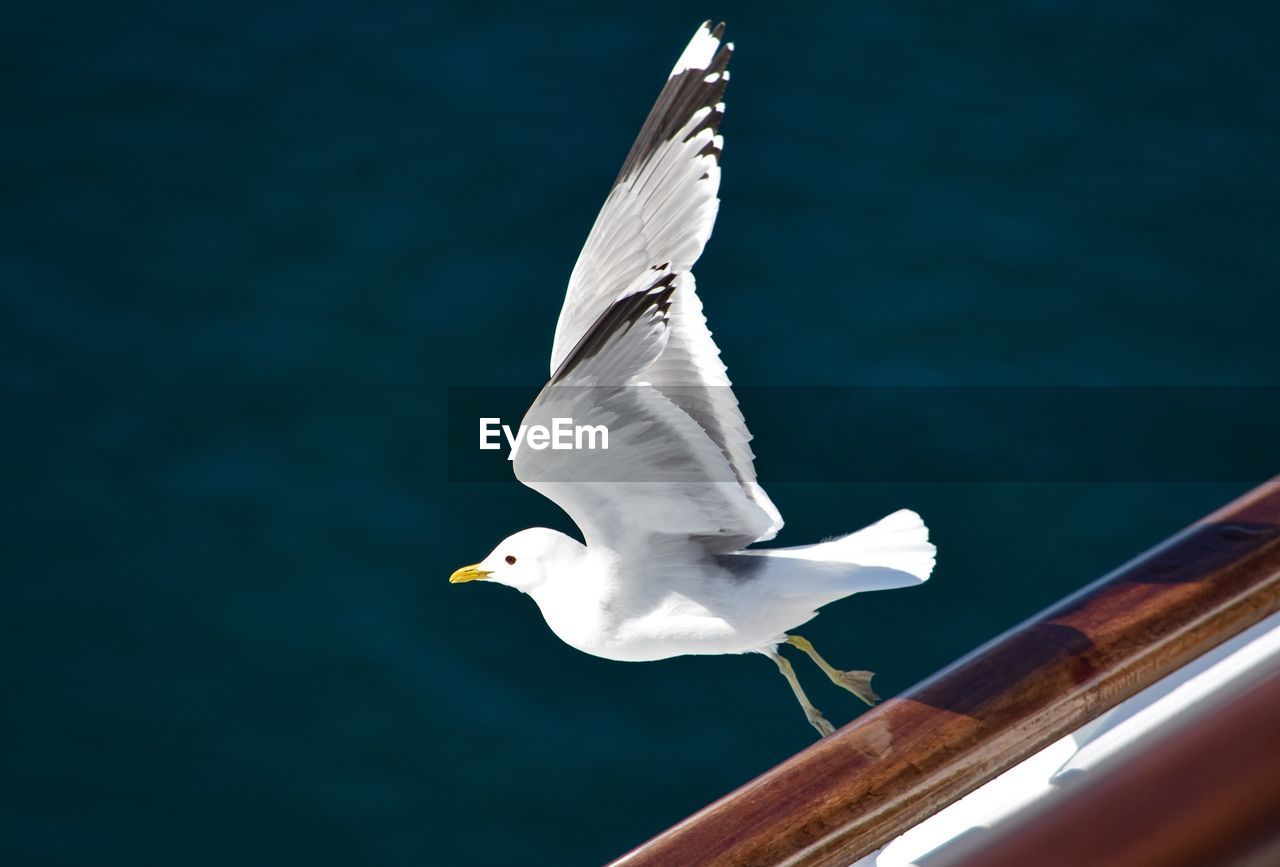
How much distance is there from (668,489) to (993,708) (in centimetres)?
201

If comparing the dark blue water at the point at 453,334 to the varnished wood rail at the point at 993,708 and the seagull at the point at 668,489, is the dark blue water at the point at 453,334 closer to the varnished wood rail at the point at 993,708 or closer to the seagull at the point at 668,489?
the seagull at the point at 668,489

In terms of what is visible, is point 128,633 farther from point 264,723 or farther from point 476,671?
point 476,671

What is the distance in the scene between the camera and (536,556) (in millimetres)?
3100

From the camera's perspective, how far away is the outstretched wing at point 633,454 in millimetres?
2625

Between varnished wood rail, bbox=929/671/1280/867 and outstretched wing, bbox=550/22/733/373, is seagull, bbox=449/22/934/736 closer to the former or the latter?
outstretched wing, bbox=550/22/733/373

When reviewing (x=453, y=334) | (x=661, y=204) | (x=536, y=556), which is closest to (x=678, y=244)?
(x=661, y=204)

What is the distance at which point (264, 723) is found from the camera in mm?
5066

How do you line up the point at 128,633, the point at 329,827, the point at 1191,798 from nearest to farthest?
the point at 1191,798, the point at 329,827, the point at 128,633

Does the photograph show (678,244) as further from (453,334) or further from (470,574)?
(453,334)

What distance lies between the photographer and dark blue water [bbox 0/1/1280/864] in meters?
4.94

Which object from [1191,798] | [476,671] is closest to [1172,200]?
[476,671]

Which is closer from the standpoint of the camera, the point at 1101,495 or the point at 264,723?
the point at 264,723

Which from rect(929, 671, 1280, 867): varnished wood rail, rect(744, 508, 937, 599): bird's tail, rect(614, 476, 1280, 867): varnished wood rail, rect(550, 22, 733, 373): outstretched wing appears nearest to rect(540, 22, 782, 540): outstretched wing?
rect(550, 22, 733, 373): outstretched wing

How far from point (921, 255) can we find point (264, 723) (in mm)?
2773
